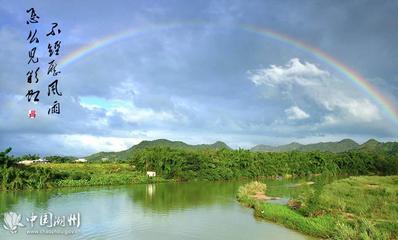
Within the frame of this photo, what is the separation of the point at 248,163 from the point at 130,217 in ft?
138

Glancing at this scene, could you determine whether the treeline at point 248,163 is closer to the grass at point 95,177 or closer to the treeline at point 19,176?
the grass at point 95,177

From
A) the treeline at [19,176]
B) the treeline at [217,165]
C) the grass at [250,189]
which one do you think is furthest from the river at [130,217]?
the treeline at [217,165]

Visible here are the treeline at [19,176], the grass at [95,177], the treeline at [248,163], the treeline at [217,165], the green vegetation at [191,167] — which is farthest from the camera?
the treeline at [248,163]

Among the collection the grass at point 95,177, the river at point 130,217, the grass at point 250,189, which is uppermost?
the grass at point 95,177

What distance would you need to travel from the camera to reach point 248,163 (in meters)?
65.9

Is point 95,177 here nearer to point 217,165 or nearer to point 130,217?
point 217,165

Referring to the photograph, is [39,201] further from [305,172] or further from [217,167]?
[305,172]

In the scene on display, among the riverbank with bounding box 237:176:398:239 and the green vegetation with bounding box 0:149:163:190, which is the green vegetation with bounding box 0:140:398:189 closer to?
the green vegetation with bounding box 0:149:163:190

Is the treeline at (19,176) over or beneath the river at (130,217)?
over

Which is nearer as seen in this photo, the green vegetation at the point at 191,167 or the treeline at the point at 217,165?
the treeline at the point at 217,165

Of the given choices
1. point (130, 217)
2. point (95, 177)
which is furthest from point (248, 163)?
point (130, 217)

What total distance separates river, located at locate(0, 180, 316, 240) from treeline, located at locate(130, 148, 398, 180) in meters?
17.7

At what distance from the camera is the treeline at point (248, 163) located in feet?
187

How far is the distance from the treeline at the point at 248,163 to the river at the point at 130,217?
17.7m
